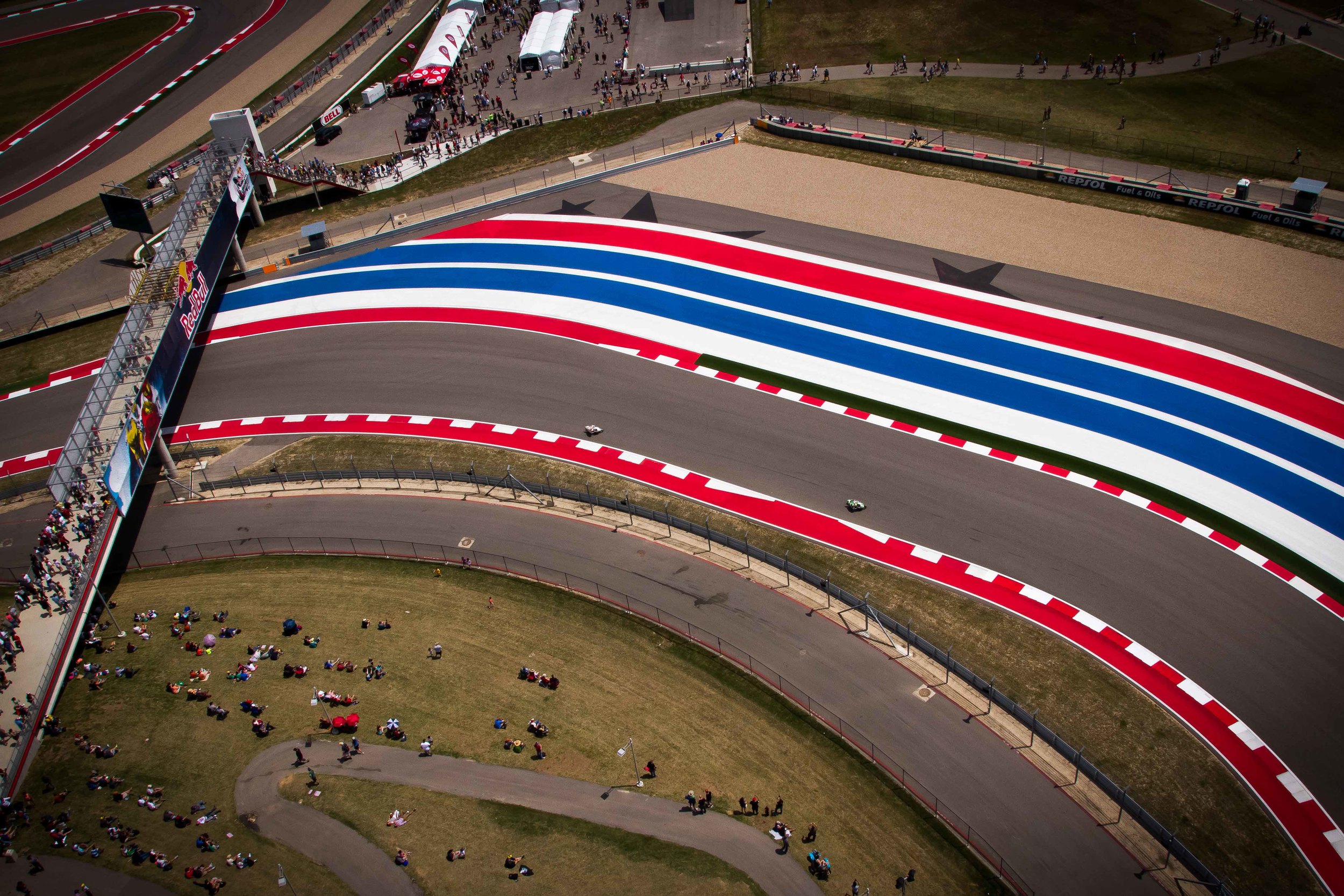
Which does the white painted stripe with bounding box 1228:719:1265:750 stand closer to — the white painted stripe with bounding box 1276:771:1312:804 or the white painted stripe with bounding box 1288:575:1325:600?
the white painted stripe with bounding box 1276:771:1312:804

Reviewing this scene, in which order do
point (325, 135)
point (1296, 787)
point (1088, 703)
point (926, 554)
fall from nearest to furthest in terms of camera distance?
1. point (1296, 787)
2. point (1088, 703)
3. point (926, 554)
4. point (325, 135)

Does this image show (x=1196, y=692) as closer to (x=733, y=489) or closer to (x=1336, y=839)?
(x=1336, y=839)

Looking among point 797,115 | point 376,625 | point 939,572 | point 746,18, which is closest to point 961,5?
point 746,18

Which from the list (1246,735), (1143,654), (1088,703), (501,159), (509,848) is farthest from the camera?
(501,159)

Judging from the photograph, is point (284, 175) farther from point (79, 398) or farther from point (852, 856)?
point (852, 856)

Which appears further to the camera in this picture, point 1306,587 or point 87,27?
point 87,27

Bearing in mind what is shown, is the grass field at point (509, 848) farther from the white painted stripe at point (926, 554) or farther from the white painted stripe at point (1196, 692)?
the white painted stripe at point (1196, 692)

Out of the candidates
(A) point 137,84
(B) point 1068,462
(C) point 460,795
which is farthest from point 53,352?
(B) point 1068,462
